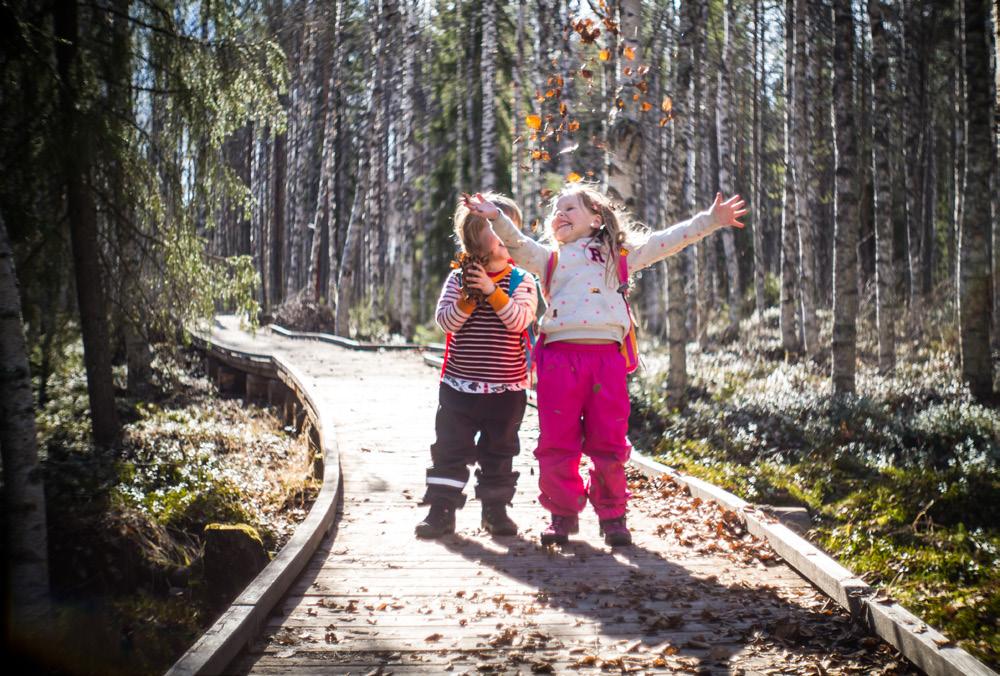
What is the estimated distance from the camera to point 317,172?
42.0 meters

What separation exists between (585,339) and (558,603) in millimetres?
1568

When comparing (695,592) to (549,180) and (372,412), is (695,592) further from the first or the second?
(549,180)

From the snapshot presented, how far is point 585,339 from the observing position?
499 cm

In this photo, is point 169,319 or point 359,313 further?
point 359,313

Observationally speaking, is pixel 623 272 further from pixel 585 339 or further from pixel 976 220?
pixel 976 220

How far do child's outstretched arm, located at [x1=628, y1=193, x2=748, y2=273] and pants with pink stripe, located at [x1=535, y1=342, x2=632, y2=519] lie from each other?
0.62m

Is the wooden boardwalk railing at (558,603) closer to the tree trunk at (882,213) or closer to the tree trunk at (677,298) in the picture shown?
the tree trunk at (677,298)

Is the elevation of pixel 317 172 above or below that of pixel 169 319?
above

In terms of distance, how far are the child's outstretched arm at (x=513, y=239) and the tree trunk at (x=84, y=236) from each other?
13.8 feet

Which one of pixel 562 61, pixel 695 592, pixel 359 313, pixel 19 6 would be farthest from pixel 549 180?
pixel 695 592

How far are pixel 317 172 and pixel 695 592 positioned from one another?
4023 cm

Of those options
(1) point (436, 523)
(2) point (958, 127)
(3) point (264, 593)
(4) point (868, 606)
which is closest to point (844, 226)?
(1) point (436, 523)

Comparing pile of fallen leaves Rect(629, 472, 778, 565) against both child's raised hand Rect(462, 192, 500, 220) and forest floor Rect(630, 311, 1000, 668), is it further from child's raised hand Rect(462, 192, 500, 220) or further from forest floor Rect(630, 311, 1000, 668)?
child's raised hand Rect(462, 192, 500, 220)

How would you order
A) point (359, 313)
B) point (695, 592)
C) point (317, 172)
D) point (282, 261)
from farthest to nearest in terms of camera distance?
point (317, 172) < point (282, 261) < point (359, 313) < point (695, 592)
